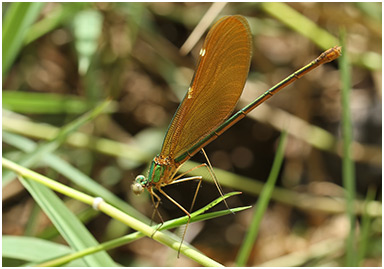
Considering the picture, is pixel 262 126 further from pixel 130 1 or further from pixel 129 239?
pixel 129 239

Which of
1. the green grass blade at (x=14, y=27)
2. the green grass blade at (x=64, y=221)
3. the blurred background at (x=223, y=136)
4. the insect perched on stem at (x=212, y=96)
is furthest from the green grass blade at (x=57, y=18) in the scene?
the green grass blade at (x=64, y=221)

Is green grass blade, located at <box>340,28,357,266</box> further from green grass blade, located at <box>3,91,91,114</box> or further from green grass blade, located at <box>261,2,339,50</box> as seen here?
green grass blade, located at <box>3,91,91,114</box>

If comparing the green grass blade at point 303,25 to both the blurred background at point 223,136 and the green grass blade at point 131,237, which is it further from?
the green grass blade at point 131,237

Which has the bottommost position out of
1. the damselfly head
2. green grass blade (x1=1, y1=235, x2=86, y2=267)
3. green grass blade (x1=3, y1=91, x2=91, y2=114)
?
green grass blade (x1=1, y1=235, x2=86, y2=267)

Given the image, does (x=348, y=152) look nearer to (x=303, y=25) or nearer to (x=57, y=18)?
(x=303, y=25)

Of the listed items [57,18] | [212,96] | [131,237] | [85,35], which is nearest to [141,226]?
[131,237]

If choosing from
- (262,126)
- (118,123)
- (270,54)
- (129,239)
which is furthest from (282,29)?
(129,239)

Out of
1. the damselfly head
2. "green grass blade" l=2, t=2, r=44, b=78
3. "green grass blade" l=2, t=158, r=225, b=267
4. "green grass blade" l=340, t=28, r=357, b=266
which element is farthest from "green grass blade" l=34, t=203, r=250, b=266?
"green grass blade" l=2, t=2, r=44, b=78

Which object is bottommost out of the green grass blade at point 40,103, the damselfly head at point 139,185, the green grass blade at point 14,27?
the damselfly head at point 139,185
